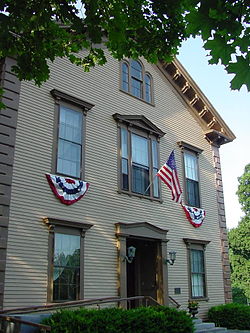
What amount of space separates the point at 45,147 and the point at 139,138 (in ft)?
14.2

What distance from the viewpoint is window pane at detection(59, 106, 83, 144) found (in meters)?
13.1

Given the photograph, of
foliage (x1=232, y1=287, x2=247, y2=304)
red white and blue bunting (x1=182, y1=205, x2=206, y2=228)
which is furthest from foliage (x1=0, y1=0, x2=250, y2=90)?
foliage (x1=232, y1=287, x2=247, y2=304)

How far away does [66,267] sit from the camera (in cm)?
1177

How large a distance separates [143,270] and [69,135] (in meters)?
5.83

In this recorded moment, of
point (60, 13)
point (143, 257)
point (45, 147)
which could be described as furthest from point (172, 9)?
point (143, 257)

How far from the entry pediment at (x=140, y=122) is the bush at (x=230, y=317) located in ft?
23.1

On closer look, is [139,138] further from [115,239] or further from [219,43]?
[219,43]

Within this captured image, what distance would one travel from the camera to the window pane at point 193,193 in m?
17.1

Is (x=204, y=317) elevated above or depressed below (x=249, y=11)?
below

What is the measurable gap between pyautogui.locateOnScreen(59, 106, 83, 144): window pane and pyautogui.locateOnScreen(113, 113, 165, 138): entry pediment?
1.67m

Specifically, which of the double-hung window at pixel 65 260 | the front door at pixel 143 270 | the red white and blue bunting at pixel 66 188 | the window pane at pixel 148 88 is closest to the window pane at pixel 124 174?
the red white and blue bunting at pixel 66 188

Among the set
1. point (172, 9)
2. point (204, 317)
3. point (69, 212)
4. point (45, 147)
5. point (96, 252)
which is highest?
point (172, 9)

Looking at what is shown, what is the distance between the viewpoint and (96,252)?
12.7m

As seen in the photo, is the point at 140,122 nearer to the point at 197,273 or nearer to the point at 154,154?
the point at 154,154
